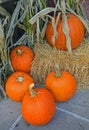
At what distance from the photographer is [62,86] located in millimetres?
2039

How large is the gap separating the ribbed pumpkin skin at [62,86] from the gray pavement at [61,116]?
9cm

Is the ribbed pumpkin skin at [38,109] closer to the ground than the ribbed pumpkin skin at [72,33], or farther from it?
closer to the ground

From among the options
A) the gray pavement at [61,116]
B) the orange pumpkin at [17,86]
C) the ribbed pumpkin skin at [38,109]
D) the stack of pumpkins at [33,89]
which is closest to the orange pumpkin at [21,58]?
the stack of pumpkins at [33,89]

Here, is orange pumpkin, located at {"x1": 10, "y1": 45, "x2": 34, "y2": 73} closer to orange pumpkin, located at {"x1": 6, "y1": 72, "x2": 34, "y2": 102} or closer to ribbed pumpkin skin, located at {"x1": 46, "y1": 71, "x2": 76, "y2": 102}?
orange pumpkin, located at {"x1": 6, "y1": 72, "x2": 34, "y2": 102}

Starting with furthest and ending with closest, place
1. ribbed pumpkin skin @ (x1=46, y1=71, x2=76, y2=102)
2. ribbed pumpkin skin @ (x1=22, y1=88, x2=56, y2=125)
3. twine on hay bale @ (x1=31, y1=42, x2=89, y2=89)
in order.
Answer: twine on hay bale @ (x1=31, y1=42, x2=89, y2=89), ribbed pumpkin skin @ (x1=46, y1=71, x2=76, y2=102), ribbed pumpkin skin @ (x1=22, y1=88, x2=56, y2=125)

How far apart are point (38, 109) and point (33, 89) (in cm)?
17

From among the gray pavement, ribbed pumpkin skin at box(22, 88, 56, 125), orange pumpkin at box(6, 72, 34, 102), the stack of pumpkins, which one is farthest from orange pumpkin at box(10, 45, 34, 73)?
ribbed pumpkin skin at box(22, 88, 56, 125)

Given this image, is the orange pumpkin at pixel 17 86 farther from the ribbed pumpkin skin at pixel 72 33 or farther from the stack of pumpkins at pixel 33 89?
the ribbed pumpkin skin at pixel 72 33

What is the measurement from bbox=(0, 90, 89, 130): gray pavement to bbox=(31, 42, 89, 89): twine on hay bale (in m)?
0.15

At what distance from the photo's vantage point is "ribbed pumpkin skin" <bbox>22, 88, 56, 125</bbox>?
1.85 metres

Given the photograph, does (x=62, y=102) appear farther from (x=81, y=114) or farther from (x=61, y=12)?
(x=61, y=12)

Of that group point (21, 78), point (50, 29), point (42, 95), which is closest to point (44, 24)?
point (50, 29)

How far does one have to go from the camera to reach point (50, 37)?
92.3 inches

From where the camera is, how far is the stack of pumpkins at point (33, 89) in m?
1.86
